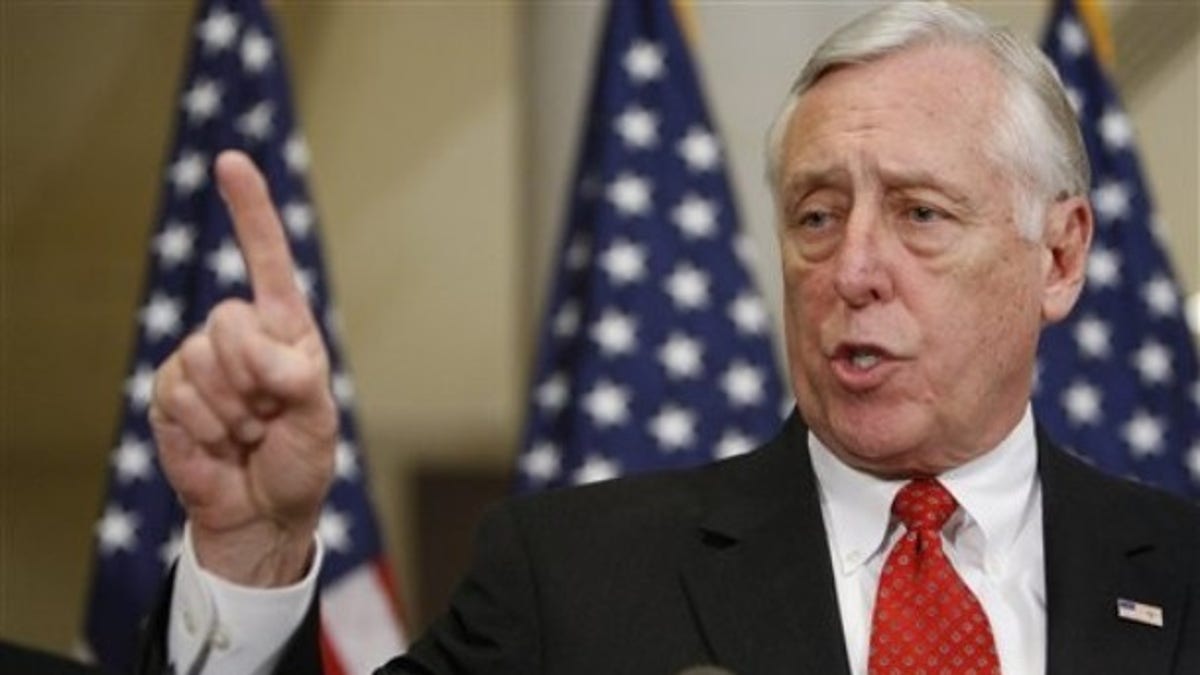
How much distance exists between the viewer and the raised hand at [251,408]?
2246mm

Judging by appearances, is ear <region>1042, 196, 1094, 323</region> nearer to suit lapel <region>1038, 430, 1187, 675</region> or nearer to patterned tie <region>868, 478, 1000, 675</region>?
suit lapel <region>1038, 430, 1187, 675</region>

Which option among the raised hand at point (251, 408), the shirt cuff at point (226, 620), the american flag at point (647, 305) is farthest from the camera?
the american flag at point (647, 305)

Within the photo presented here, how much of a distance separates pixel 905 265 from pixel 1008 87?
272mm

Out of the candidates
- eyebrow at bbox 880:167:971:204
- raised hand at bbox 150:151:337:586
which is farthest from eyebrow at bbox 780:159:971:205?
raised hand at bbox 150:151:337:586

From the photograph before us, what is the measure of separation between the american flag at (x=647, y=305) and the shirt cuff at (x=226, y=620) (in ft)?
6.00

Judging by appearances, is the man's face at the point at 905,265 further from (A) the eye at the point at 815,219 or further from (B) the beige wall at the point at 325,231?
(B) the beige wall at the point at 325,231

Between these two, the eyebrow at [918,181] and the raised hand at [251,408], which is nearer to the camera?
the raised hand at [251,408]

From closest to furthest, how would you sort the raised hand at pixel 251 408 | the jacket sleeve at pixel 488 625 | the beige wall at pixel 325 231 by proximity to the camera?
the raised hand at pixel 251 408
the jacket sleeve at pixel 488 625
the beige wall at pixel 325 231

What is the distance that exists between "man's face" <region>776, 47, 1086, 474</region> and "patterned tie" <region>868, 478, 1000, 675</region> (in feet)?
0.35

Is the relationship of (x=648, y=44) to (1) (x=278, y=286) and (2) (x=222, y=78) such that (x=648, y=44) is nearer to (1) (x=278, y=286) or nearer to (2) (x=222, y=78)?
(2) (x=222, y=78)

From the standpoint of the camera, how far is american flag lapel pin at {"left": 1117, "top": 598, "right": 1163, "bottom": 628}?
8.68 ft

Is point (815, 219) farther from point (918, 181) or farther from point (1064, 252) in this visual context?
point (1064, 252)

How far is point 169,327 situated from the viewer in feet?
14.5

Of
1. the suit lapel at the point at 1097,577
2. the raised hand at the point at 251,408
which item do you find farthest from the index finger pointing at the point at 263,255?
the suit lapel at the point at 1097,577
